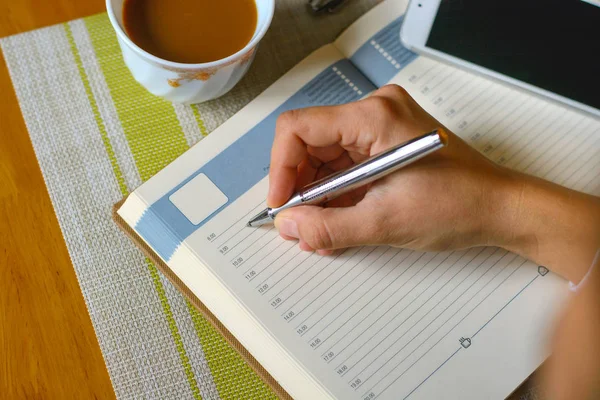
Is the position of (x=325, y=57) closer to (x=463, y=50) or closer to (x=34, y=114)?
(x=463, y=50)

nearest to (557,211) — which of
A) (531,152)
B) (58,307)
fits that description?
(531,152)

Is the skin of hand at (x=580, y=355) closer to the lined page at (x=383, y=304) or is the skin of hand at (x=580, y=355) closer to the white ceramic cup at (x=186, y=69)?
the lined page at (x=383, y=304)

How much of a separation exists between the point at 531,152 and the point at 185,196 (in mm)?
307

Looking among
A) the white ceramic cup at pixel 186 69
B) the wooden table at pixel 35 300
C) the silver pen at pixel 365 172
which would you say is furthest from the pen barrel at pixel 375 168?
the wooden table at pixel 35 300

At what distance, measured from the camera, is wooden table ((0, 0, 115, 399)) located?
0.44 m

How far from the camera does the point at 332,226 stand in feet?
1.31

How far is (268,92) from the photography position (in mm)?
495

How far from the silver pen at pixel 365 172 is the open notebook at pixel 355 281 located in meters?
0.04

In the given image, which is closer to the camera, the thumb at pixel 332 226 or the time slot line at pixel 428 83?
the thumb at pixel 332 226

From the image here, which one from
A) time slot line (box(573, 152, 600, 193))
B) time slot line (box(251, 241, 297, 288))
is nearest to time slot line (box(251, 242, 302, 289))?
time slot line (box(251, 241, 297, 288))

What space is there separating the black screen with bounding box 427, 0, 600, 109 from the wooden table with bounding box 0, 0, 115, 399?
14.8 inches

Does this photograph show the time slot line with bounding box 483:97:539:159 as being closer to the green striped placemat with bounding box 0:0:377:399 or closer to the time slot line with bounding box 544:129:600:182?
the time slot line with bounding box 544:129:600:182

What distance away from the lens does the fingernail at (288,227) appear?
42cm

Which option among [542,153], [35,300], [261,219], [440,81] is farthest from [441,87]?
[35,300]
